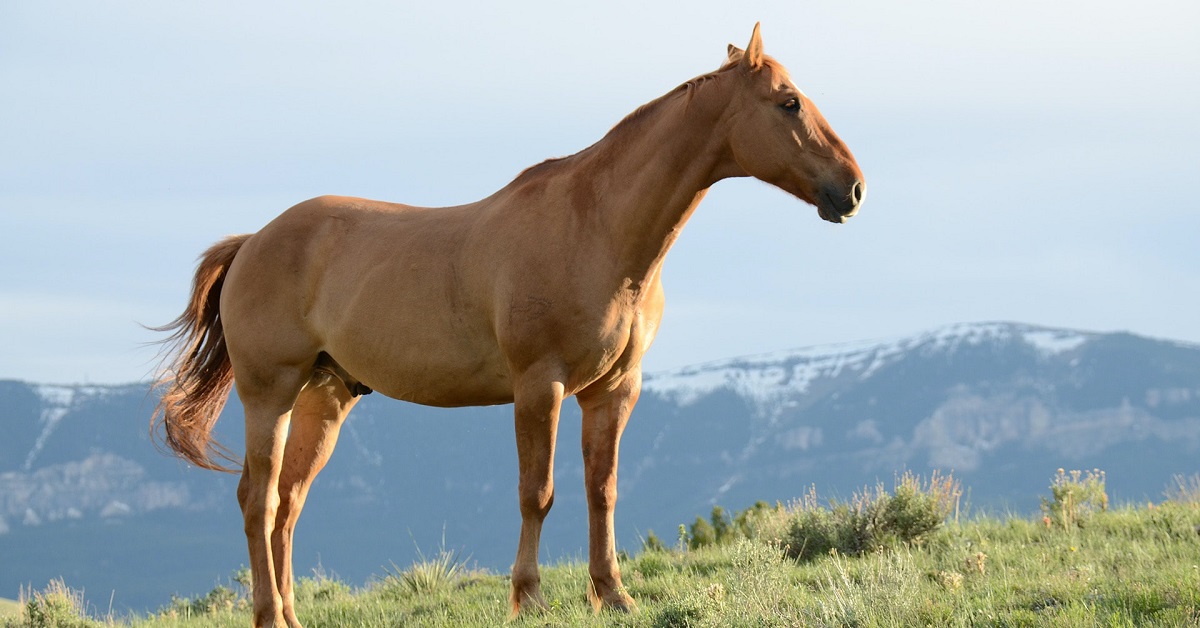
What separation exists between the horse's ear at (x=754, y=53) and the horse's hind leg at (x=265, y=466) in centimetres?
323

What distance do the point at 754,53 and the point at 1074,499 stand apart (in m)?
5.57

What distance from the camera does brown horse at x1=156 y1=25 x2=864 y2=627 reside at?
6.23 metres

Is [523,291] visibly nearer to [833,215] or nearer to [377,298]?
[377,298]

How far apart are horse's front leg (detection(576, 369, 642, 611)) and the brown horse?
0.04 feet

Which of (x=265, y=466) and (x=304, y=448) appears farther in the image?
(x=304, y=448)

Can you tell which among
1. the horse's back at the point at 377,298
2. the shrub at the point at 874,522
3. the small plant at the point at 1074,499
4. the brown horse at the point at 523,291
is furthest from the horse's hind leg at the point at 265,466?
the small plant at the point at 1074,499

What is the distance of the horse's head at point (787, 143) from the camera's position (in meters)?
6.04

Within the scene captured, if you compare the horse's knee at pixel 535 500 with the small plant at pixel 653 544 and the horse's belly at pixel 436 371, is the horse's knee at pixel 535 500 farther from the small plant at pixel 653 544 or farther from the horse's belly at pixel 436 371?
the small plant at pixel 653 544

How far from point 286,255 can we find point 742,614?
3.68 m

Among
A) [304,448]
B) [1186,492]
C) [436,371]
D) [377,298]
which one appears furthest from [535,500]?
[1186,492]

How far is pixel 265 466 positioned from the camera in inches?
289

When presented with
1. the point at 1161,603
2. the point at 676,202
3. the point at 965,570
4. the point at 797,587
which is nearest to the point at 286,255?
the point at 676,202

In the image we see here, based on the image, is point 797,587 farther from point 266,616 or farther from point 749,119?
point 266,616

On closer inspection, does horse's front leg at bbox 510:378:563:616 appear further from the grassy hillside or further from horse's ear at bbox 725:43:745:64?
horse's ear at bbox 725:43:745:64
